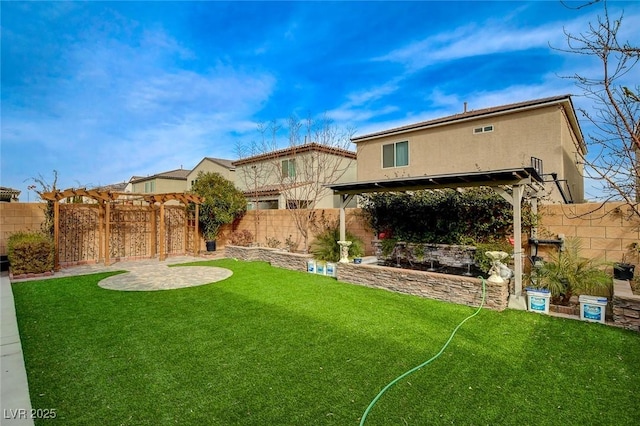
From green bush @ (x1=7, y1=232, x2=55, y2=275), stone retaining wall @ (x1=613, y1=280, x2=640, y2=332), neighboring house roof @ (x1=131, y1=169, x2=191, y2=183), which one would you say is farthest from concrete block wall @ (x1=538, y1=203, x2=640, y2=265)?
neighboring house roof @ (x1=131, y1=169, x2=191, y2=183)

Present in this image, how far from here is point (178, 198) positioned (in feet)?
44.4

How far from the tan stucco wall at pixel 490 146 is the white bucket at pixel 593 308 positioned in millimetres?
5589

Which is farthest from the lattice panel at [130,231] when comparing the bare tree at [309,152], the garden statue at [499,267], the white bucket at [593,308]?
the white bucket at [593,308]

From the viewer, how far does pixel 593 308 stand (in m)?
5.35

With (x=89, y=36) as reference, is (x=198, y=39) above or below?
above

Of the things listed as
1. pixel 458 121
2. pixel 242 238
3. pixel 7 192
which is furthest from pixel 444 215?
pixel 7 192

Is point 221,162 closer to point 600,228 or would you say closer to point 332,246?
point 332,246

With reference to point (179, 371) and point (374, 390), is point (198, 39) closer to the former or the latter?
point (179, 371)

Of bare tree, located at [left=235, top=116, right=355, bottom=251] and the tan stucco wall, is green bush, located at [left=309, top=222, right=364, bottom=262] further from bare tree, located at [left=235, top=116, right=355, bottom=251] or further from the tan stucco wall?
the tan stucco wall

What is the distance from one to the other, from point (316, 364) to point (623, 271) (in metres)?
6.19

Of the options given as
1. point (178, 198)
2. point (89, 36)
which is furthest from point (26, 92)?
point (178, 198)

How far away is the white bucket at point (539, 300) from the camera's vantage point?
5.83 meters

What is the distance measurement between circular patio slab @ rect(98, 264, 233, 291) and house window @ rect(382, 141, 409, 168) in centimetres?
955

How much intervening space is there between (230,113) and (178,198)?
5.23m
